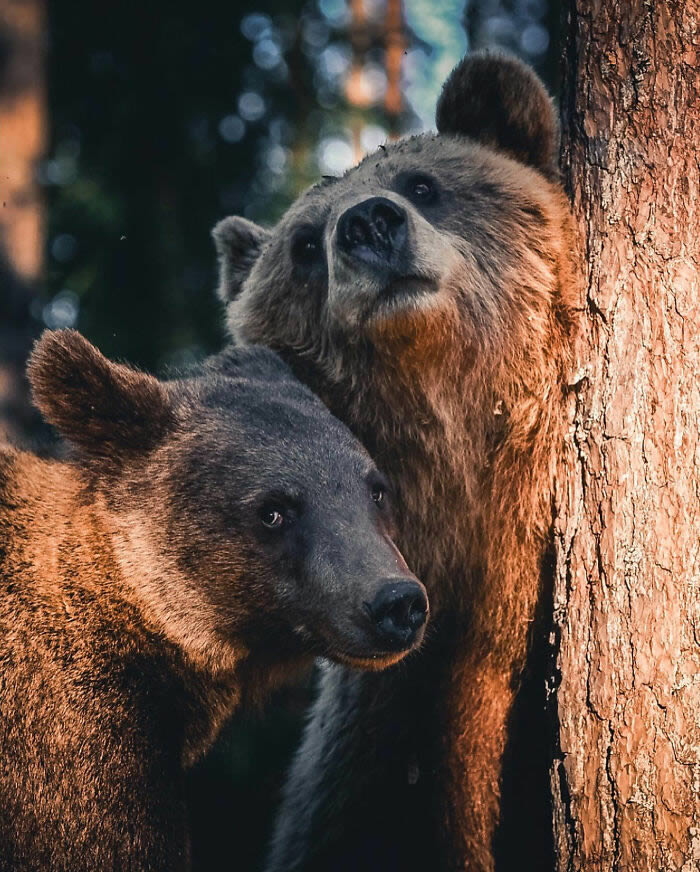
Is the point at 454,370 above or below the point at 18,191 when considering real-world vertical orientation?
below

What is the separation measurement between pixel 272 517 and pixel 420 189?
1601mm

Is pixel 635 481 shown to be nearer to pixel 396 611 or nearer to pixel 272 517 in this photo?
pixel 396 611

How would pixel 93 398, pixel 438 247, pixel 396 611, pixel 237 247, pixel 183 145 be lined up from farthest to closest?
pixel 183 145
pixel 237 247
pixel 438 247
pixel 93 398
pixel 396 611

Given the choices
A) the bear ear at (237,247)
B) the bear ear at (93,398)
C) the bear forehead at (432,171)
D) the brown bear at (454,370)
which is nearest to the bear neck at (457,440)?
the brown bear at (454,370)

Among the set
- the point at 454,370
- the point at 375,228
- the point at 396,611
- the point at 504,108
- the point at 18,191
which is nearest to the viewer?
the point at 396,611

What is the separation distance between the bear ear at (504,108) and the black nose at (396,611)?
216cm

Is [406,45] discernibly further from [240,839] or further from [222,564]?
[222,564]

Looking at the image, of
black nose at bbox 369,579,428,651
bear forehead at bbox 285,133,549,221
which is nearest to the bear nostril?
bear forehead at bbox 285,133,549,221

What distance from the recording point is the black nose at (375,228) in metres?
3.62

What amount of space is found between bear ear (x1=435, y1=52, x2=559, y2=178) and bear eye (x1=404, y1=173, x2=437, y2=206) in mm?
457

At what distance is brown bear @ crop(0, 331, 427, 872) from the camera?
3158 millimetres

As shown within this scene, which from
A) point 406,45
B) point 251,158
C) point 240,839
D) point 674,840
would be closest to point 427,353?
point 674,840

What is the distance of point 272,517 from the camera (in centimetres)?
334

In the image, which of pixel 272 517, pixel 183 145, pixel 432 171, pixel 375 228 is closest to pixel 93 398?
pixel 272 517
